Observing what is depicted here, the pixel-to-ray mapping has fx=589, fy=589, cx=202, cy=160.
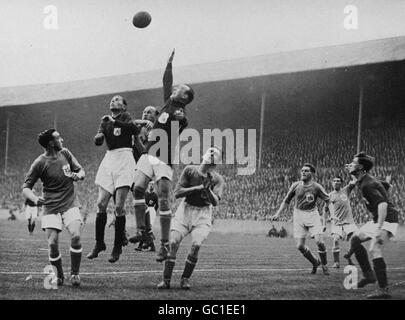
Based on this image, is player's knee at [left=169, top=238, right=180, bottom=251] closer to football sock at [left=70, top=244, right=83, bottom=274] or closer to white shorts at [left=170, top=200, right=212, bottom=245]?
white shorts at [left=170, top=200, right=212, bottom=245]

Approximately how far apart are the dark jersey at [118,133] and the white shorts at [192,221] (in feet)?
4.28

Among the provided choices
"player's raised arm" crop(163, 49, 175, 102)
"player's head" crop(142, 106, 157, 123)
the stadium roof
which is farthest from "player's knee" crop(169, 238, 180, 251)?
the stadium roof

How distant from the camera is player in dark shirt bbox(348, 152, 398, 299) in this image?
6.65 m

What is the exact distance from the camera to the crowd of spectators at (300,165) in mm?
16688

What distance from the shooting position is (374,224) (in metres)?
7.02

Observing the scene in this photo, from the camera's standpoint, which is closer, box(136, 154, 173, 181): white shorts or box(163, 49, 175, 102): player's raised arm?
box(163, 49, 175, 102): player's raised arm

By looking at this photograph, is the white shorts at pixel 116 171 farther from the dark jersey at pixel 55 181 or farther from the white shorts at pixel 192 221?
the white shorts at pixel 192 221

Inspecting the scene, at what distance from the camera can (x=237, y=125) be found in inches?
740

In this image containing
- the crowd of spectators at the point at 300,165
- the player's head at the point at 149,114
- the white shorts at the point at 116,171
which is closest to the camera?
the white shorts at the point at 116,171

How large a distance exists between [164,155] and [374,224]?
2712 millimetres

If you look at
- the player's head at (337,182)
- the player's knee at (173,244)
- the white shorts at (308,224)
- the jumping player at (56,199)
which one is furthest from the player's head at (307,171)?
the jumping player at (56,199)

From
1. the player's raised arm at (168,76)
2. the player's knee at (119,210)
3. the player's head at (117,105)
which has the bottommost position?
the player's knee at (119,210)

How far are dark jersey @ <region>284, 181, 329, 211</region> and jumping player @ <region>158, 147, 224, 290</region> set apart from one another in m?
3.14
